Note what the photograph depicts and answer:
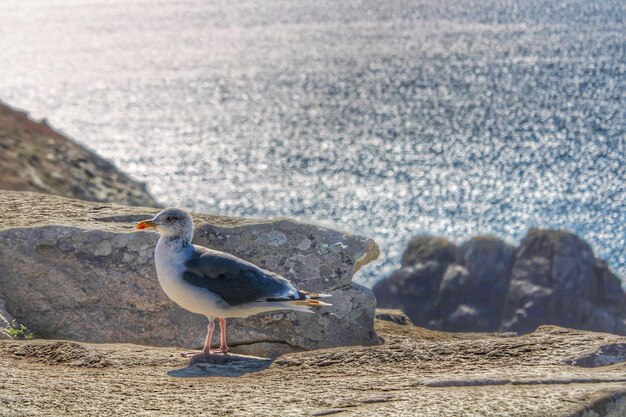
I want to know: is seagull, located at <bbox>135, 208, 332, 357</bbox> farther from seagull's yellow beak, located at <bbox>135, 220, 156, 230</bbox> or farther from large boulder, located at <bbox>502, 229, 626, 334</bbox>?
large boulder, located at <bbox>502, 229, 626, 334</bbox>

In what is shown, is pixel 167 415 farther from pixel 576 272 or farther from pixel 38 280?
pixel 576 272

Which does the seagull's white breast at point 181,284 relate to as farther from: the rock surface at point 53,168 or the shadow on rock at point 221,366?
the rock surface at point 53,168

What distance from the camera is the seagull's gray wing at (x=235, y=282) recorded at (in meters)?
11.0

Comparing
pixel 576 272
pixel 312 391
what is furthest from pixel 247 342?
pixel 576 272

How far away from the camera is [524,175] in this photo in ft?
245

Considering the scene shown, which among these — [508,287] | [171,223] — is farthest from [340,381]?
[508,287]

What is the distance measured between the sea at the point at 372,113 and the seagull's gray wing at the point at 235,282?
4392 cm

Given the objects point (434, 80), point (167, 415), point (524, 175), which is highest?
point (434, 80)

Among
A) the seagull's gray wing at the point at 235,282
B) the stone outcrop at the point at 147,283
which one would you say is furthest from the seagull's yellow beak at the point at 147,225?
the stone outcrop at the point at 147,283

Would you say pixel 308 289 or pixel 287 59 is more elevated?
pixel 287 59

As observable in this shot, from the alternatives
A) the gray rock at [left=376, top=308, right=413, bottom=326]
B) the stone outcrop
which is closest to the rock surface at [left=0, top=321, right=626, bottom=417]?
the stone outcrop

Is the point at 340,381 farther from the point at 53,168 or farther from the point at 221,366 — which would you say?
the point at 53,168

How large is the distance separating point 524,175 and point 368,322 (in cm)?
6359

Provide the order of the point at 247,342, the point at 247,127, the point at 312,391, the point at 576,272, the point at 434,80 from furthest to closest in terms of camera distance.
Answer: the point at 434,80 → the point at 247,127 → the point at 576,272 → the point at 247,342 → the point at 312,391
